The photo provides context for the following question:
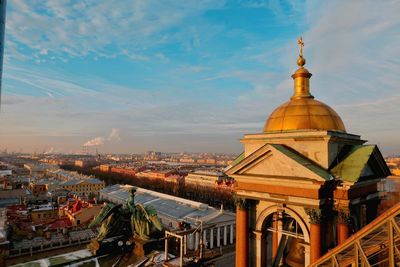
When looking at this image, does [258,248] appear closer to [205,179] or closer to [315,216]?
[315,216]

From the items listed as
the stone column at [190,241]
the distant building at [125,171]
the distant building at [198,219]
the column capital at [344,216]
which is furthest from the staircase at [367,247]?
the distant building at [125,171]

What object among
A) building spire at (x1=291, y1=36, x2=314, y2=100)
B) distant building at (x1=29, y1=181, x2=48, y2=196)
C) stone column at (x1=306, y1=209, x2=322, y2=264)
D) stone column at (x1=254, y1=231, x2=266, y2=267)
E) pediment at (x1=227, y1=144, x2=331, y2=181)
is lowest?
distant building at (x1=29, y1=181, x2=48, y2=196)

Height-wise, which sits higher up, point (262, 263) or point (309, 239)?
point (309, 239)

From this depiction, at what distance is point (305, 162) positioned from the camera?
12.7 m

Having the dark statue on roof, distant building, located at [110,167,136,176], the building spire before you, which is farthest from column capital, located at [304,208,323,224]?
distant building, located at [110,167,136,176]

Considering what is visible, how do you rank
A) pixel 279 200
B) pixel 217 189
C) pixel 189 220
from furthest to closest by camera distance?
pixel 217 189, pixel 189 220, pixel 279 200

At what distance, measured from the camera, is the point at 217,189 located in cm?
9631

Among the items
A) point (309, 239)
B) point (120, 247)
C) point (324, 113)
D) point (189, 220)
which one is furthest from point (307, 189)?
point (189, 220)

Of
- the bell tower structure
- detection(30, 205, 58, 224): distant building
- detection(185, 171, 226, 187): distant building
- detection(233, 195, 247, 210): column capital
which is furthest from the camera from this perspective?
detection(185, 171, 226, 187): distant building

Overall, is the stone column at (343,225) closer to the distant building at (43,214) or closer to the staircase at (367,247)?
the staircase at (367,247)

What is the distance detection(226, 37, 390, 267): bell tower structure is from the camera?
12219 mm

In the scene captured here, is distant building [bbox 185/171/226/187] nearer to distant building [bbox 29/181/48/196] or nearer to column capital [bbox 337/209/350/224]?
distant building [bbox 29/181/48/196]

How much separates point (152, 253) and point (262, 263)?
18.0 ft

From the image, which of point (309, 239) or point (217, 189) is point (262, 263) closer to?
point (309, 239)
